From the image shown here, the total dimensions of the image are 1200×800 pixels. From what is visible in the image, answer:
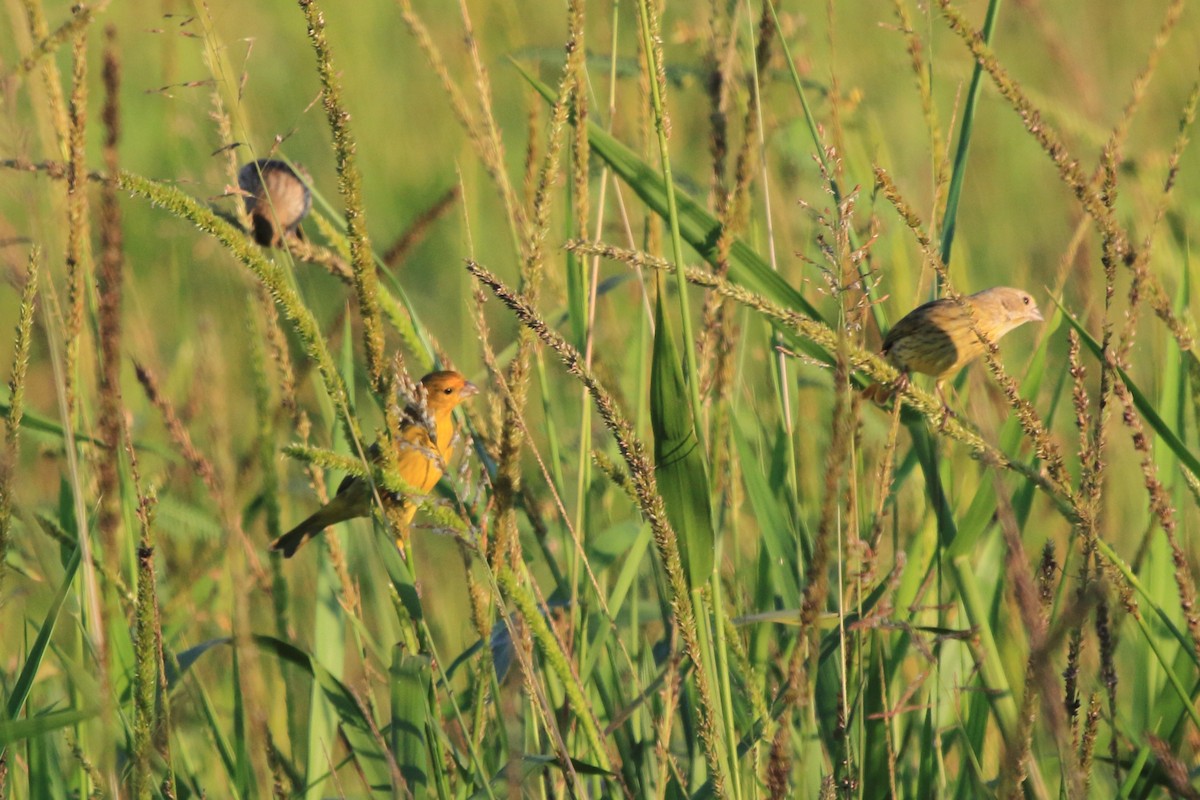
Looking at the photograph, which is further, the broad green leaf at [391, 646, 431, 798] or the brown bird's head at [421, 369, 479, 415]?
the brown bird's head at [421, 369, 479, 415]

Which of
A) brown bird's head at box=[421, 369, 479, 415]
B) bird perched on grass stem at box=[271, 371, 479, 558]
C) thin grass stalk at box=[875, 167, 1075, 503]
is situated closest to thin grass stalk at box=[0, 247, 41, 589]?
bird perched on grass stem at box=[271, 371, 479, 558]

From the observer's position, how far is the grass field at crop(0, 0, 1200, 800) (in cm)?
153

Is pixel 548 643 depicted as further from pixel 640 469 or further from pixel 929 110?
pixel 929 110

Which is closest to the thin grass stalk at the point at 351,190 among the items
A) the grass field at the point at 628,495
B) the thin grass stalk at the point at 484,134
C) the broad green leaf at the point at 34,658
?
the grass field at the point at 628,495

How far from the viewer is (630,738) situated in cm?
236

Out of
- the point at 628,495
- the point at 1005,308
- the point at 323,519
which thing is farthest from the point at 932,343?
the point at 323,519

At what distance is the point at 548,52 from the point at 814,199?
179 cm

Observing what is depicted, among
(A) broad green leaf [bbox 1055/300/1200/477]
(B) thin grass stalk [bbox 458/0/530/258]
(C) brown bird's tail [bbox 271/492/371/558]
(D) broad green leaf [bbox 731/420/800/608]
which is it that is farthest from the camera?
(C) brown bird's tail [bbox 271/492/371/558]

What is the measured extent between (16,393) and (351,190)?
443mm

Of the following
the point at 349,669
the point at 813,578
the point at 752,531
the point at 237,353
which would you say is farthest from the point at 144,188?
the point at 237,353

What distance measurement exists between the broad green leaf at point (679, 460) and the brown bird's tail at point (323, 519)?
0.90 m

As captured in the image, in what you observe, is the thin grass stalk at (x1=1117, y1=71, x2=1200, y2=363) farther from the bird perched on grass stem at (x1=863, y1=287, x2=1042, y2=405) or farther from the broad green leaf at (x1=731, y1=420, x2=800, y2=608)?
the bird perched on grass stem at (x1=863, y1=287, x2=1042, y2=405)

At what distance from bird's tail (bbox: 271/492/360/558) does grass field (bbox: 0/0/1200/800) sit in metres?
0.06

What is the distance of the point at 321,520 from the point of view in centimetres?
268
